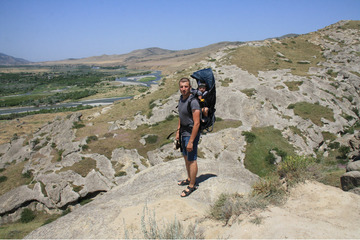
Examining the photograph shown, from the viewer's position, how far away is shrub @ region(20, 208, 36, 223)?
16.6 meters

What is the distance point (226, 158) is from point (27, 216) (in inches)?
666

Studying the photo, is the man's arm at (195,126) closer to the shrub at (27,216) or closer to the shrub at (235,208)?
the shrub at (235,208)

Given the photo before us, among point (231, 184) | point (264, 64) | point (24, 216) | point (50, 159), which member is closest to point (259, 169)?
point (231, 184)

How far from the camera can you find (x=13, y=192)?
59.6ft

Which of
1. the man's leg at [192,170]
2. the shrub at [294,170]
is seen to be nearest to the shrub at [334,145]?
the shrub at [294,170]

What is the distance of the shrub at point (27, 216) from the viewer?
16.6 m

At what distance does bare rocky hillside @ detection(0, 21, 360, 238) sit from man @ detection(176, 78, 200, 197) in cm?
90

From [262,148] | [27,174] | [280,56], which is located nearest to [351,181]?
[262,148]

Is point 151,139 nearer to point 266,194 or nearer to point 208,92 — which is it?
point 208,92

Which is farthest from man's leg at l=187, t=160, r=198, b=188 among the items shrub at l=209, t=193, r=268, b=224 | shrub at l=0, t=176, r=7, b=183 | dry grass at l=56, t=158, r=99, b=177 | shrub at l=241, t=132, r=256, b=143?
shrub at l=0, t=176, r=7, b=183

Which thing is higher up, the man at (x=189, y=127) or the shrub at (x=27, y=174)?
the man at (x=189, y=127)

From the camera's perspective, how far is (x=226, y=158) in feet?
65.3

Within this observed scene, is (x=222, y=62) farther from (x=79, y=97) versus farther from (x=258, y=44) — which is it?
(x=79, y=97)

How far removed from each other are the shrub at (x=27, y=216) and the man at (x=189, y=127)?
1580 cm
